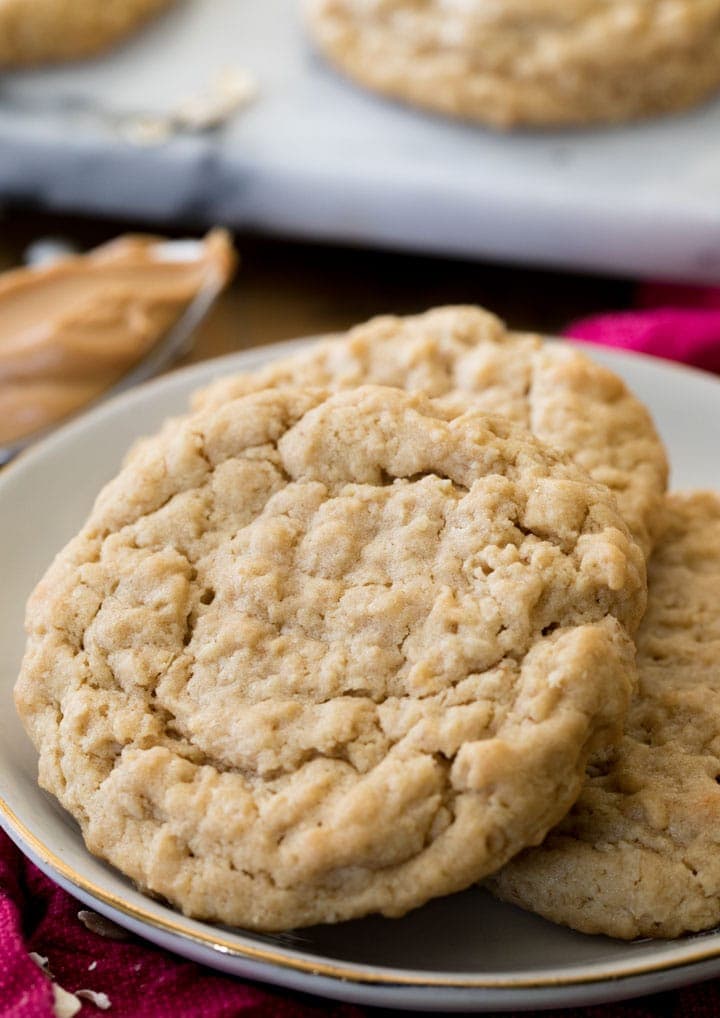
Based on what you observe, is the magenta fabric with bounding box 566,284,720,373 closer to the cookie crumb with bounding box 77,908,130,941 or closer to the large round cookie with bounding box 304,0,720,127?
the large round cookie with bounding box 304,0,720,127

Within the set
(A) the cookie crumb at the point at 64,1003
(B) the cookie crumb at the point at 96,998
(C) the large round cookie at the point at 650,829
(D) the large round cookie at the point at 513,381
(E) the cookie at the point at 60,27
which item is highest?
(E) the cookie at the point at 60,27

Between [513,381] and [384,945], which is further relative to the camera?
[513,381]

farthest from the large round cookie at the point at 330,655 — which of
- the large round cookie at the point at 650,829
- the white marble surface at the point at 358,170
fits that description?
the white marble surface at the point at 358,170

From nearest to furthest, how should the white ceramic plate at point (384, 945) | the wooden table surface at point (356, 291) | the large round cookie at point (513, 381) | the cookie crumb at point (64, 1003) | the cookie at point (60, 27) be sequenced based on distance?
1. the white ceramic plate at point (384, 945)
2. the cookie crumb at point (64, 1003)
3. the large round cookie at point (513, 381)
4. the wooden table surface at point (356, 291)
5. the cookie at point (60, 27)

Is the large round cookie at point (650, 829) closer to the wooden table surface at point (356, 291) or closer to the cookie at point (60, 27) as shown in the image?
the wooden table surface at point (356, 291)

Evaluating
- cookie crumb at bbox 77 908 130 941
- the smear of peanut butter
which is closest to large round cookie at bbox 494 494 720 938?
cookie crumb at bbox 77 908 130 941

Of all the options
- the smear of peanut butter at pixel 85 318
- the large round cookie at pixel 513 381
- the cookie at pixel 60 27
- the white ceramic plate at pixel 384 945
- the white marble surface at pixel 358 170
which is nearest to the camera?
the white ceramic plate at pixel 384 945

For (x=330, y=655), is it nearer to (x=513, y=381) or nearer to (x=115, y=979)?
(x=115, y=979)

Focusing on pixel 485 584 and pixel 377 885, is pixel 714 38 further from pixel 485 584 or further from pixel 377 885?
pixel 377 885

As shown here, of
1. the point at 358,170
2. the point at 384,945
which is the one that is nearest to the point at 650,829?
the point at 384,945
